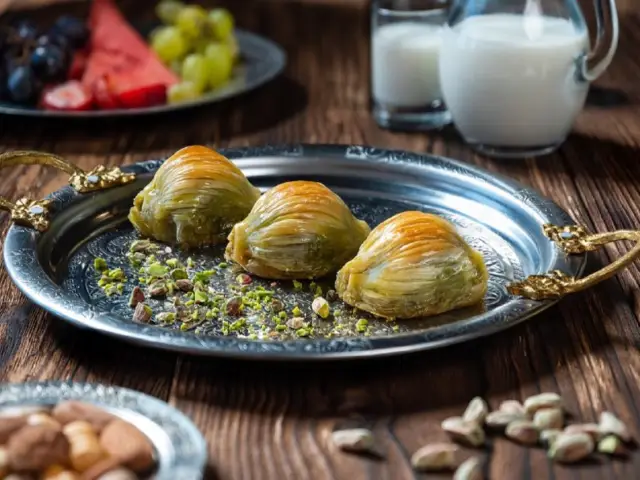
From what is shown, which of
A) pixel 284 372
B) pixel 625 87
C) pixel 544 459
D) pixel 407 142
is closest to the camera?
pixel 544 459

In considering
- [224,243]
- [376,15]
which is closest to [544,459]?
[224,243]

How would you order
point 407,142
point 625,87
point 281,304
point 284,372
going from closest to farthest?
point 284,372
point 281,304
point 407,142
point 625,87

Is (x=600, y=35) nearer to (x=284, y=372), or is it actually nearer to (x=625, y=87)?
(x=625, y=87)

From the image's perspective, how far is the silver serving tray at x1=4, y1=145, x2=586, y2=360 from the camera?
0.75 metres

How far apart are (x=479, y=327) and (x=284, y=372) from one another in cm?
14

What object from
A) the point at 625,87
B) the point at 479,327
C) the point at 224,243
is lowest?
the point at 625,87

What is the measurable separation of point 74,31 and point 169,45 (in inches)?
5.4

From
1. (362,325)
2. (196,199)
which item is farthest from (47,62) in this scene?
(362,325)

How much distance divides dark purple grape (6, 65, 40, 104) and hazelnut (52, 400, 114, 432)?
86 cm

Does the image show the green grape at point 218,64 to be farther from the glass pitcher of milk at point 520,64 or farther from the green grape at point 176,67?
the glass pitcher of milk at point 520,64

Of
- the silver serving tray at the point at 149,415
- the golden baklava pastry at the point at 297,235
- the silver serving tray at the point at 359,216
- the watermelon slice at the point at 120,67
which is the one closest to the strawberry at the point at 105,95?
the watermelon slice at the point at 120,67

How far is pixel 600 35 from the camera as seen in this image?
4.07ft

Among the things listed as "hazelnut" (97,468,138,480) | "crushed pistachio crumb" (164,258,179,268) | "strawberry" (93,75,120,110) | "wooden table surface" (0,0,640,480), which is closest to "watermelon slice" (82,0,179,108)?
"strawberry" (93,75,120,110)

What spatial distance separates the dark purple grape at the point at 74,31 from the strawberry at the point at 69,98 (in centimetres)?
14
